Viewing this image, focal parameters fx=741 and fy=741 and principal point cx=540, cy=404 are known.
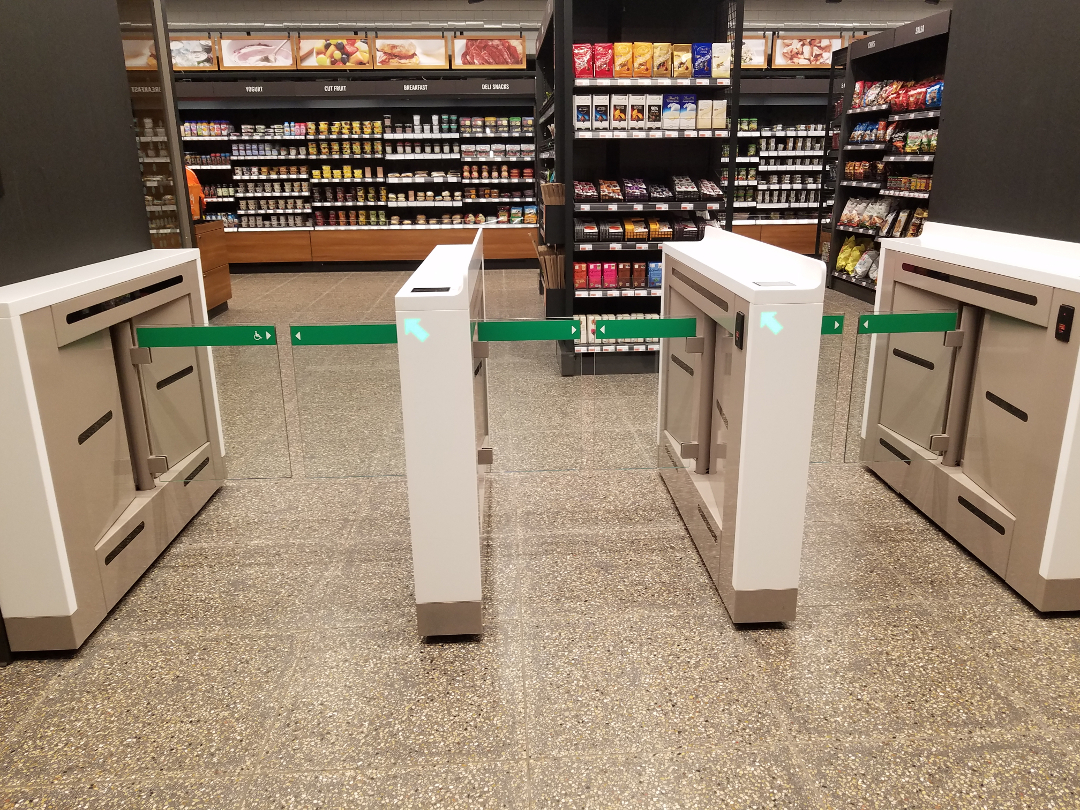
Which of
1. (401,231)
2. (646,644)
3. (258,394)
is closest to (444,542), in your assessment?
(646,644)

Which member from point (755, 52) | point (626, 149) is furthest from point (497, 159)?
point (626, 149)

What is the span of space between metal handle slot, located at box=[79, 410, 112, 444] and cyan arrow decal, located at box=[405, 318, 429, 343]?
1189 millimetres

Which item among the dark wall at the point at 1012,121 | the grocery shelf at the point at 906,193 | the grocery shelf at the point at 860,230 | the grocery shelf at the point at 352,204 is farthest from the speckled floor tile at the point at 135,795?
the grocery shelf at the point at 352,204

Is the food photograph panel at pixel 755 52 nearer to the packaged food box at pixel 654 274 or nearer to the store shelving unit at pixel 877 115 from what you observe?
the store shelving unit at pixel 877 115

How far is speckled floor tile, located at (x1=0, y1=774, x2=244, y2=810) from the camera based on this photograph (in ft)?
5.64

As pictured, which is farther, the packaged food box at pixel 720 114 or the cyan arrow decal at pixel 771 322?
the packaged food box at pixel 720 114

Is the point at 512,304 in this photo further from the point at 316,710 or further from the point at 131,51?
the point at 316,710

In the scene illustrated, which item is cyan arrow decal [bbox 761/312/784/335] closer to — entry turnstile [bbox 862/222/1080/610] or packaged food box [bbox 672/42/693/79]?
entry turnstile [bbox 862/222/1080/610]

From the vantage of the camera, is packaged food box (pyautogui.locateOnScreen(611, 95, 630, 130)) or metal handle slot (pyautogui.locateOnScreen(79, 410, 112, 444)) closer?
metal handle slot (pyautogui.locateOnScreen(79, 410, 112, 444))

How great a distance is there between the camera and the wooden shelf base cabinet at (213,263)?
7.03 meters

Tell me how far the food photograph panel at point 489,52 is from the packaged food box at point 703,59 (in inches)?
241

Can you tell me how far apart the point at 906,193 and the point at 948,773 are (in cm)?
629

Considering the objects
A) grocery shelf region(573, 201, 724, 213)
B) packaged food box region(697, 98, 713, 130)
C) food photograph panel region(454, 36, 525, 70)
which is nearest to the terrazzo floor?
grocery shelf region(573, 201, 724, 213)

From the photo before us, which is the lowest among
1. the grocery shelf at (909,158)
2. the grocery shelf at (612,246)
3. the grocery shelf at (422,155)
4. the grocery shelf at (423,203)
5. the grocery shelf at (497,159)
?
the grocery shelf at (612,246)
